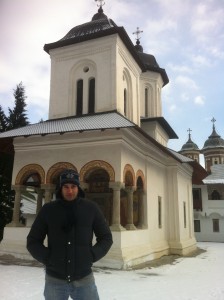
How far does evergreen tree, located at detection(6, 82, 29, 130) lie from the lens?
15299 mm

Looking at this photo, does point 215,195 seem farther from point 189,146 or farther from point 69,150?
point 69,150

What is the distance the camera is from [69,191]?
113 inches

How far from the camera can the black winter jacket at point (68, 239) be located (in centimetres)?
267

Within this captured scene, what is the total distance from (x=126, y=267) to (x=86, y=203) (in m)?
7.14

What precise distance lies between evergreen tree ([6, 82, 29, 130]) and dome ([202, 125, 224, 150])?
30211 millimetres

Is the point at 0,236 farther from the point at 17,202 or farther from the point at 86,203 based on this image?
the point at 86,203

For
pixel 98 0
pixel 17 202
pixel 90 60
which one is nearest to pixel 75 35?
pixel 90 60

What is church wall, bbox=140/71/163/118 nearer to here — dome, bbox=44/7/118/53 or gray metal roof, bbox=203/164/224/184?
dome, bbox=44/7/118/53

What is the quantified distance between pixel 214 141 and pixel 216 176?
454 inches

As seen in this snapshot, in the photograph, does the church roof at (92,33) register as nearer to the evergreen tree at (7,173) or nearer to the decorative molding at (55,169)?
the evergreen tree at (7,173)

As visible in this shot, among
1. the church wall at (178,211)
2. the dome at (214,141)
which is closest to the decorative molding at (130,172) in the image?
the church wall at (178,211)

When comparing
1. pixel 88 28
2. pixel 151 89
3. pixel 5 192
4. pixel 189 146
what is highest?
pixel 189 146

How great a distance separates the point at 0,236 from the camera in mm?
13484

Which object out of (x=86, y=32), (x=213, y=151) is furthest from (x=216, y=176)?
(x=86, y=32)
